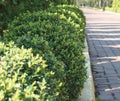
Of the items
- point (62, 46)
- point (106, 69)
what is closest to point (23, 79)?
point (62, 46)

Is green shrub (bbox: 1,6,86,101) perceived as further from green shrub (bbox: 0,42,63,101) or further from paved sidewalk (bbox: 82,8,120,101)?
paved sidewalk (bbox: 82,8,120,101)

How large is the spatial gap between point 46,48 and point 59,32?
122 centimetres

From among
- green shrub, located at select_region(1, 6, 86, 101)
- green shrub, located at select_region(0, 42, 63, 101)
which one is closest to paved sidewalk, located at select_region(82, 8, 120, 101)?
green shrub, located at select_region(1, 6, 86, 101)

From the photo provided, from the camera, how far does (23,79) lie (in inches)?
104

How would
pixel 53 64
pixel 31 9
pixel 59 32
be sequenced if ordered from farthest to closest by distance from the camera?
pixel 31 9 < pixel 59 32 < pixel 53 64

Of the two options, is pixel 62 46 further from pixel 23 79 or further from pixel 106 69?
pixel 106 69

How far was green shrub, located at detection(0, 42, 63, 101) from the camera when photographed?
2.43m

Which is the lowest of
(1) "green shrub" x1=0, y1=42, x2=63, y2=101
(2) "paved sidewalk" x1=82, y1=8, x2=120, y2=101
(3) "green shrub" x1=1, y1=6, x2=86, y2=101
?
(2) "paved sidewalk" x1=82, y1=8, x2=120, y2=101

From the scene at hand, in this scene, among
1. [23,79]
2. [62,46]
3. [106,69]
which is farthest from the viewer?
[106,69]

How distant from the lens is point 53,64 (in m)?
3.74

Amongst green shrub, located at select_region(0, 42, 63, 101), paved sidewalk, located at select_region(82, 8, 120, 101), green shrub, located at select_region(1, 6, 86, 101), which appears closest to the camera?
green shrub, located at select_region(0, 42, 63, 101)

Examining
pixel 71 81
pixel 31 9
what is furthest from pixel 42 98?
pixel 31 9

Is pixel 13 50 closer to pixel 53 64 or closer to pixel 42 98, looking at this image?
pixel 53 64

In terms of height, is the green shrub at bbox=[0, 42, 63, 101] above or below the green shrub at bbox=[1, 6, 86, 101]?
above
